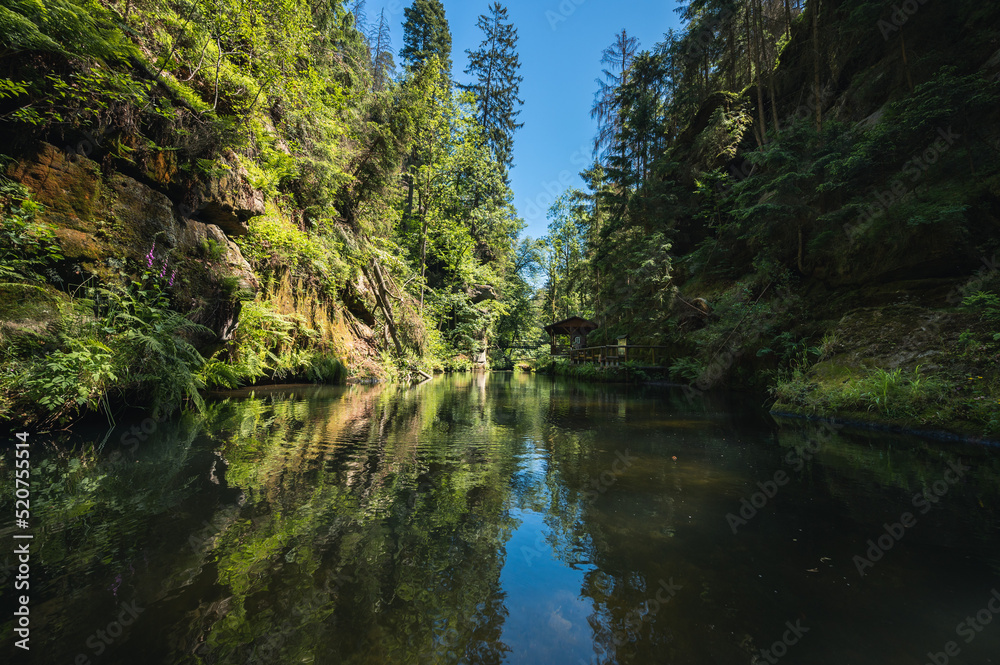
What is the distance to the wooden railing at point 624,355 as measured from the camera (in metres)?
17.2

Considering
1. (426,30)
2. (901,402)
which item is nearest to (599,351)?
(901,402)

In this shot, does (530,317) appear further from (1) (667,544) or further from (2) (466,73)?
(1) (667,544)

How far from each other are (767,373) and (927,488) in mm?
8017

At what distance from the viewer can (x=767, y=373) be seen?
10.5 metres

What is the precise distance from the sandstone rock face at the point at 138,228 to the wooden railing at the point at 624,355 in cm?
1444

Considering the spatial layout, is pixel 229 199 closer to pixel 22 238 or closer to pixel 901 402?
pixel 22 238

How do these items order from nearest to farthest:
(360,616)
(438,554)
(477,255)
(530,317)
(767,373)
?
(360,616) → (438,554) → (767,373) → (477,255) → (530,317)

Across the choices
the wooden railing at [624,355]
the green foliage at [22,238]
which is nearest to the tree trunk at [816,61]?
the wooden railing at [624,355]

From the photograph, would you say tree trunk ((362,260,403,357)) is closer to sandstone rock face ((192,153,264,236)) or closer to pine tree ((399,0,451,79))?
sandstone rock face ((192,153,264,236))

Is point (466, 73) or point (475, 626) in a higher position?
point (466, 73)

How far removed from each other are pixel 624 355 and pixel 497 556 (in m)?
17.9

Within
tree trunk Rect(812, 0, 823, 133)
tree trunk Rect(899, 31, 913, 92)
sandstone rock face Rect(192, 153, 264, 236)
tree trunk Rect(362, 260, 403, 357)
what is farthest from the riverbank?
tree trunk Rect(362, 260, 403, 357)

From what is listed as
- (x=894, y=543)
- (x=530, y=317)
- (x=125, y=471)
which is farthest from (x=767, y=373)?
(x=530, y=317)

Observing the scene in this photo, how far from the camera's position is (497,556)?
220 centimetres
